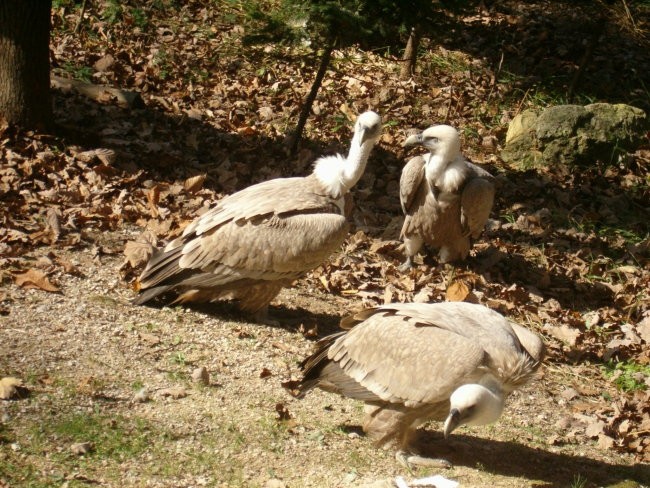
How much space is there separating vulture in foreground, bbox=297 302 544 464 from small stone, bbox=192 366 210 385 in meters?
0.62

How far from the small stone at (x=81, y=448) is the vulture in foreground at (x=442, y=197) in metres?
4.45

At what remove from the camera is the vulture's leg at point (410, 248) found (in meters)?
8.66

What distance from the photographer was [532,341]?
5551mm

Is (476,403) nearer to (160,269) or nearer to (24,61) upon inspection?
(160,269)

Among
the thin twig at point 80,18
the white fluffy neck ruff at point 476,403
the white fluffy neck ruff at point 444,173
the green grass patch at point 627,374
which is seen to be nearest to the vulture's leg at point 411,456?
the white fluffy neck ruff at point 476,403

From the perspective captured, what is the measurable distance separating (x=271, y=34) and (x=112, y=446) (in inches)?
221

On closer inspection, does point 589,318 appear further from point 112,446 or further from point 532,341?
point 112,446

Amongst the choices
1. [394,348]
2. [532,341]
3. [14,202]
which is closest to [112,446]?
[394,348]

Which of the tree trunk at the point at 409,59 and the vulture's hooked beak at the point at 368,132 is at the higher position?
the tree trunk at the point at 409,59

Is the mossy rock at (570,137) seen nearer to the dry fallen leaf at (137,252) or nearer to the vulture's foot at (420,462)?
the dry fallen leaf at (137,252)

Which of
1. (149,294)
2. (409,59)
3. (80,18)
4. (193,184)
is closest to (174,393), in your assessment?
(149,294)

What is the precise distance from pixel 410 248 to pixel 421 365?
3.59 metres

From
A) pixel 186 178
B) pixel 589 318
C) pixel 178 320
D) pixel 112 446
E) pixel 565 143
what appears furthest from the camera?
pixel 565 143

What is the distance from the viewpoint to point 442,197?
852 cm
